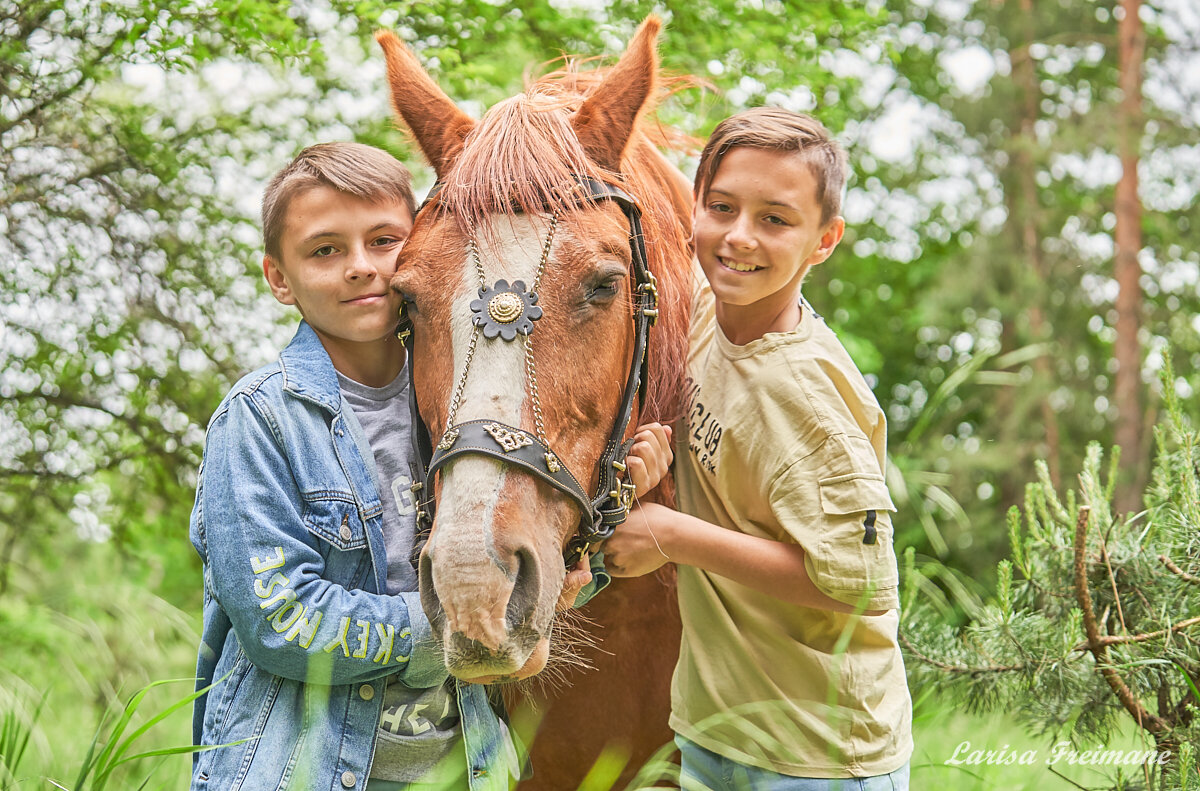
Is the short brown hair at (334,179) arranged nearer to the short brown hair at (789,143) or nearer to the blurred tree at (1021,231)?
the short brown hair at (789,143)

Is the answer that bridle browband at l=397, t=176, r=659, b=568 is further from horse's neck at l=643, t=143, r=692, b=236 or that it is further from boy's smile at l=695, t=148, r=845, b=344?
horse's neck at l=643, t=143, r=692, b=236

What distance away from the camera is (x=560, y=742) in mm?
2496

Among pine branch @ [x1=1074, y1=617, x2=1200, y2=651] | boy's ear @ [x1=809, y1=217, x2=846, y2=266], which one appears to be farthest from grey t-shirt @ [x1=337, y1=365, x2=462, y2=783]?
pine branch @ [x1=1074, y1=617, x2=1200, y2=651]

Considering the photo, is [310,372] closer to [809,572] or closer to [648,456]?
[648,456]

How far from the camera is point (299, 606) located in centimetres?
189

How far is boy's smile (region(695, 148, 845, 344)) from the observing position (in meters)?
2.19

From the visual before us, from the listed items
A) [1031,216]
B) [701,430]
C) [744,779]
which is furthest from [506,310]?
[1031,216]

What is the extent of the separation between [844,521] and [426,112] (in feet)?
4.80

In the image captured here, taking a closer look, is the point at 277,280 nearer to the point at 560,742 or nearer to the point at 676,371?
A: the point at 676,371

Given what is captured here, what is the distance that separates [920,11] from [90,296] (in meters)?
13.1

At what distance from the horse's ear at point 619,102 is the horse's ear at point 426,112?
33 cm

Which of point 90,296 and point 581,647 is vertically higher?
point 90,296

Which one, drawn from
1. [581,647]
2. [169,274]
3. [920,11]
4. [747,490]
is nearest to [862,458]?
[747,490]

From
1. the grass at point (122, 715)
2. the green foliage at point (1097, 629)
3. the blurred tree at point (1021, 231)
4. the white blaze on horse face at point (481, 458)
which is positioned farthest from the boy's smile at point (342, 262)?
the blurred tree at point (1021, 231)
